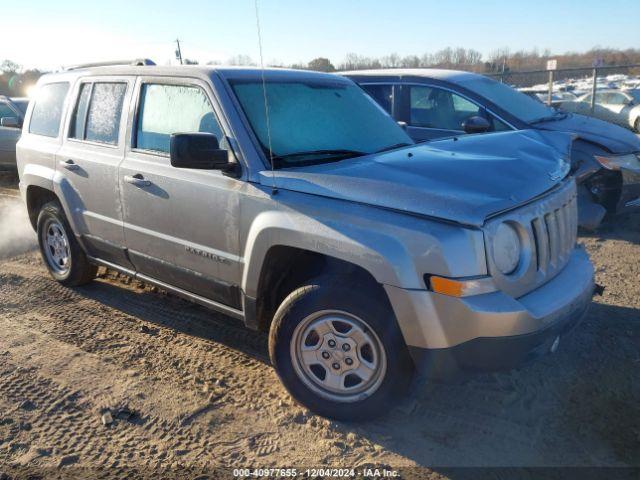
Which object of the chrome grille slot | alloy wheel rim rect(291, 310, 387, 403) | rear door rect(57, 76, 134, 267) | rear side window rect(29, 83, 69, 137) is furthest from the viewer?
rear side window rect(29, 83, 69, 137)

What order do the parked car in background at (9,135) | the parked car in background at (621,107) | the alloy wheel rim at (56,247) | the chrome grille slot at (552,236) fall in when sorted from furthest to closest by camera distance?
the parked car in background at (621,107) < the parked car in background at (9,135) < the alloy wheel rim at (56,247) < the chrome grille slot at (552,236)

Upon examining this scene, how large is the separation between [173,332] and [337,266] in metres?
1.80

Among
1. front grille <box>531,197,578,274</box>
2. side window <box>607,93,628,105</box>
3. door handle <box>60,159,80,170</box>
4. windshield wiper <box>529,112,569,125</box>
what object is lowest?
side window <box>607,93,628,105</box>

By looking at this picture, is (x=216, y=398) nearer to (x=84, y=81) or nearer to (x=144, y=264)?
(x=144, y=264)

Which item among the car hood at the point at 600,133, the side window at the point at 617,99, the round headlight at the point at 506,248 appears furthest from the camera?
the side window at the point at 617,99

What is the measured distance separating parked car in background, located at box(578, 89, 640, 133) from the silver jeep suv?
17.9 meters

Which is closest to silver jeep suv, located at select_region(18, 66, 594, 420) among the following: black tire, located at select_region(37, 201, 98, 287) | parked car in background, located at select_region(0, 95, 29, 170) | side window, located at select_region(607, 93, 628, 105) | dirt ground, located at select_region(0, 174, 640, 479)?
dirt ground, located at select_region(0, 174, 640, 479)

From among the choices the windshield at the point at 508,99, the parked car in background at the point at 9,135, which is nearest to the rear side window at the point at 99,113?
the windshield at the point at 508,99

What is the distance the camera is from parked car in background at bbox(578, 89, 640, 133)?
762 inches

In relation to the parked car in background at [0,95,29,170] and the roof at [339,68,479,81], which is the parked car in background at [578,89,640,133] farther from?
the parked car in background at [0,95,29,170]

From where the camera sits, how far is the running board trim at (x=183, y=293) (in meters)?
3.70

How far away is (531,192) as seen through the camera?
121 inches

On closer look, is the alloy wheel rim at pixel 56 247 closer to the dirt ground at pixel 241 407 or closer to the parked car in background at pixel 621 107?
the dirt ground at pixel 241 407

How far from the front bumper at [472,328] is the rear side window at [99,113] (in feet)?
9.11
